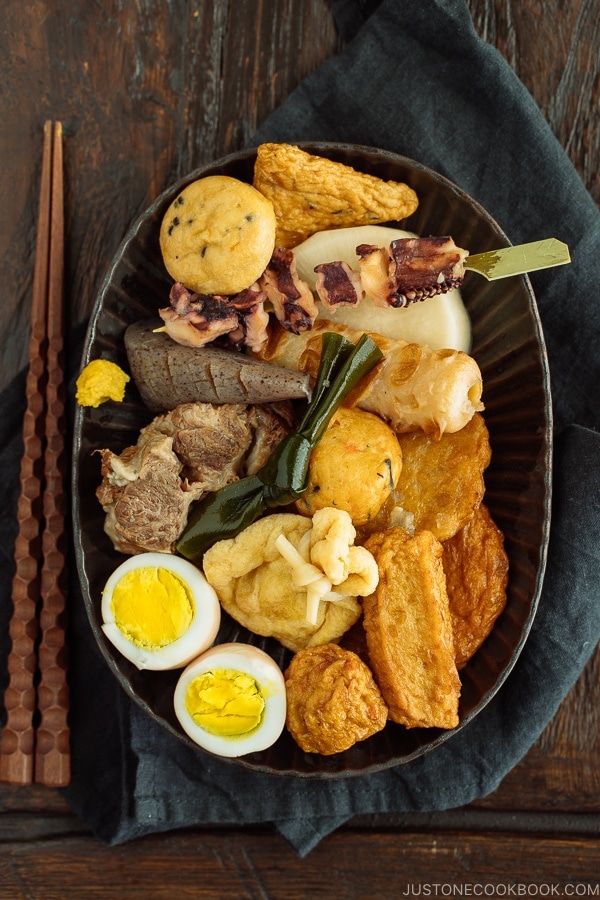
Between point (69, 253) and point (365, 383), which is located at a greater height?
point (69, 253)

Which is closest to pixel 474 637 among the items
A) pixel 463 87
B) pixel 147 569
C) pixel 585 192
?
pixel 147 569

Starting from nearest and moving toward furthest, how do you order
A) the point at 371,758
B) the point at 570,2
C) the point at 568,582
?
the point at 371,758, the point at 568,582, the point at 570,2

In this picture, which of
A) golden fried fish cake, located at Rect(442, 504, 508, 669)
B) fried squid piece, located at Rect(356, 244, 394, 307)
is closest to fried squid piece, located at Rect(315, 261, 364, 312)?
fried squid piece, located at Rect(356, 244, 394, 307)

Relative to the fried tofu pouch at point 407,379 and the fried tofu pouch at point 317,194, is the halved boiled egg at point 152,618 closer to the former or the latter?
the fried tofu pouch at point 407,379

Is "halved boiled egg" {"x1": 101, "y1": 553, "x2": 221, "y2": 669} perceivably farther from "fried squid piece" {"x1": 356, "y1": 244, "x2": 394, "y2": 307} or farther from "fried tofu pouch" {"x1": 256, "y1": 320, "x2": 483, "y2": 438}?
"fried squid piece" {"x1": 356, "y1": 244, "x2": 394, "y2": 307}

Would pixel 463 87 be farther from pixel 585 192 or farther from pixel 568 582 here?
pixel 568 582

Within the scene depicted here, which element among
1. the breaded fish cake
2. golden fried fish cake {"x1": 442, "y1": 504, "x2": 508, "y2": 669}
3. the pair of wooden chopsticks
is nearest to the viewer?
the breaded fish cake
